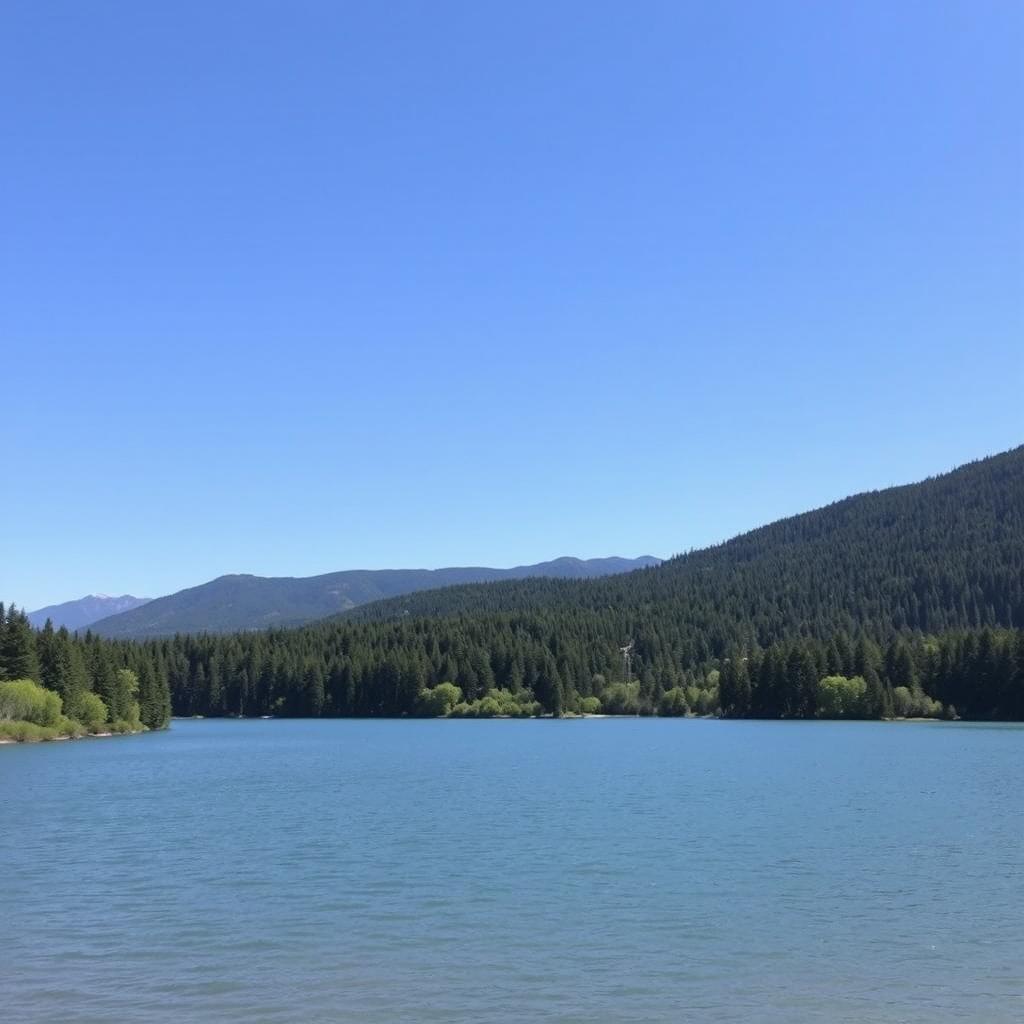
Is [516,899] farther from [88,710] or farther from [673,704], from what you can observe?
[673,704]

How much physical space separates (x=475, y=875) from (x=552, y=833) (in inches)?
337

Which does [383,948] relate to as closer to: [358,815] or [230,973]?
[230,973]

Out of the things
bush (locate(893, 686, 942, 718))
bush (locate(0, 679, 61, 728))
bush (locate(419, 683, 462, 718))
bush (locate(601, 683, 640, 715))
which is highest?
bush (locate(0, 679, 61, 728))

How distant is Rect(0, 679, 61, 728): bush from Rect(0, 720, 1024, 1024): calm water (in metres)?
39.0

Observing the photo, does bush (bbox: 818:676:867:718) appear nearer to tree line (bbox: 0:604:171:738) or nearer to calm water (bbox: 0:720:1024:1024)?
calm water (bbox: 0:720:1024:1024)

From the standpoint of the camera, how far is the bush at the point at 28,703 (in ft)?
318

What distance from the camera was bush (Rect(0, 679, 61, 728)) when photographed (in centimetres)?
9681

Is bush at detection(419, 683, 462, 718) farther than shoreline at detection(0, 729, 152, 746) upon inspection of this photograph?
Yes

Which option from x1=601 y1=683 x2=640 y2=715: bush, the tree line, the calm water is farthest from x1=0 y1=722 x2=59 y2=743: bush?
x1=601 y1=683 x2=640 y2=715: bush

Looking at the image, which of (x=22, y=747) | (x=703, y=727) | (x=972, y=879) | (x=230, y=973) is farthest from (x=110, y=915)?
(x=703, y=727)

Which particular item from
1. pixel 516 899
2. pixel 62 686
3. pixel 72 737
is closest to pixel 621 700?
pixel 72 737

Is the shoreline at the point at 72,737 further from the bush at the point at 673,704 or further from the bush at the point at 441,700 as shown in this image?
the bush at the point at 673,704

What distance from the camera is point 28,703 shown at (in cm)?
9862

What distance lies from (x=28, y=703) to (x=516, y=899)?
81952mm
